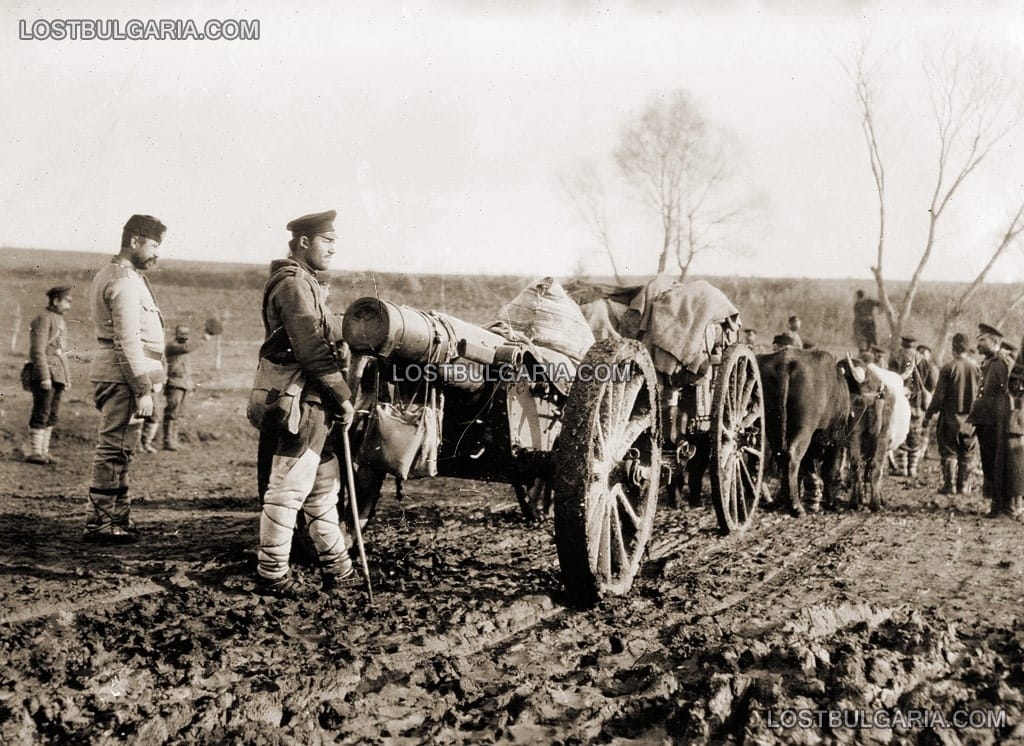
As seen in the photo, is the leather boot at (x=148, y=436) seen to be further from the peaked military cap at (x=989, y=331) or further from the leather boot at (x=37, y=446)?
the peaked military cap at (x=989, y=331)

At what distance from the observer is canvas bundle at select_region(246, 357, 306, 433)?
406 cm

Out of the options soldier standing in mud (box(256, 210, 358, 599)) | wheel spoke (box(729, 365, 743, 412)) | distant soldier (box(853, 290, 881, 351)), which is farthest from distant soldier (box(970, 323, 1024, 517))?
distant soldier (box(853, 290, 881, 351))

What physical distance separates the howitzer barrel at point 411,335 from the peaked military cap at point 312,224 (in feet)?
1.99

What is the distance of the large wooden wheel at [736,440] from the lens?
5.85 metres

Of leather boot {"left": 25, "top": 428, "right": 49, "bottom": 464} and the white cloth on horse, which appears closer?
leather boot {"left": 25, "top": 428, "right": 49, "bottom": 464}

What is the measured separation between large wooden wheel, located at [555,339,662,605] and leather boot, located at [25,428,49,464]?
22.0ft

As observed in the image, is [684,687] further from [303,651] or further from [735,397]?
[735,397]

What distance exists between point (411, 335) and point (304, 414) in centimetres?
69

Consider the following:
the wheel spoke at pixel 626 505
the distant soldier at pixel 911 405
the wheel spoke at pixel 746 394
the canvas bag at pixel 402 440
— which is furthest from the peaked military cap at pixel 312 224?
the distant soldier at pixel 911 405

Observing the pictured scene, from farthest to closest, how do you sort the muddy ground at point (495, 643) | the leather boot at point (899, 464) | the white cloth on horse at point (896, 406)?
the leather boot at point (899, 464) → the white cloth on horse at point (896, 406) → the muddy ground at point (495, 643)

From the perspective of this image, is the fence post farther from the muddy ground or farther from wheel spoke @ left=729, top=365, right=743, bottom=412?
wheel spoke @ left=729, top=365, right=743, bottom=412

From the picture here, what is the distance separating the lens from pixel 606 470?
4.27 meters

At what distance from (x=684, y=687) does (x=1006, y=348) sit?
8.94 metres

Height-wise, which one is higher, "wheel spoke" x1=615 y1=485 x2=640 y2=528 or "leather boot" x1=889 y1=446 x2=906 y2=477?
"wheel spoke" x1=615 y1=485 x2=640 y2=528
